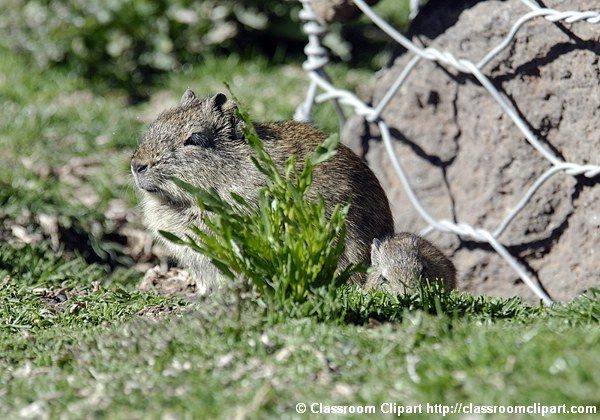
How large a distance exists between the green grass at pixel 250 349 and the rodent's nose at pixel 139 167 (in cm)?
69

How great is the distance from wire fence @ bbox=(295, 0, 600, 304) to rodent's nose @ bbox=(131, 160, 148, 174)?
63.3 inches

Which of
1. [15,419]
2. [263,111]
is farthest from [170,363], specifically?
[263,111]

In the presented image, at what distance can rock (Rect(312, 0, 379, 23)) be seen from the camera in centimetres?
664

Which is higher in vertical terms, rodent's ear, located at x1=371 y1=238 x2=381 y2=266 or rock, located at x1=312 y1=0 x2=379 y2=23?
rock, located at x1=312 y1=0 x2=379 y2=23

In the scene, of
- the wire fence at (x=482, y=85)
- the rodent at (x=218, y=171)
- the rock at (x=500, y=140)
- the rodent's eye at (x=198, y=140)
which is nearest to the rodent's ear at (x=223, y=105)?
→ the rodent at (x=218, y=171)

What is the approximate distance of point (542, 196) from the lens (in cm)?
590

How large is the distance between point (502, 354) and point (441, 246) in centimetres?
299

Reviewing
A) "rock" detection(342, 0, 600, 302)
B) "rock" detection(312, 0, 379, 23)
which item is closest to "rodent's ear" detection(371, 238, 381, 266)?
"rock" detection(342, 0, 600, 302)

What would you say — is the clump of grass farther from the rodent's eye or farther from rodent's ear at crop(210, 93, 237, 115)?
rodent's ear at crop(210, 93, 237, 115)

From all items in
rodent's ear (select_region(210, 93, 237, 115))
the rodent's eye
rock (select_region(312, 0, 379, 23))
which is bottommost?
the rodent's eye

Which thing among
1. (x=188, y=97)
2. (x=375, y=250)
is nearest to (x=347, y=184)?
(x=375, y=250)

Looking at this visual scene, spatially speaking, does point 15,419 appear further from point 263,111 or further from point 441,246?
point 263,111

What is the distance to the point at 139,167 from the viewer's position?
18.9ft

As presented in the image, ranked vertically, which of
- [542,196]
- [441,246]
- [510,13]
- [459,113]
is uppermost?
[510,13]
